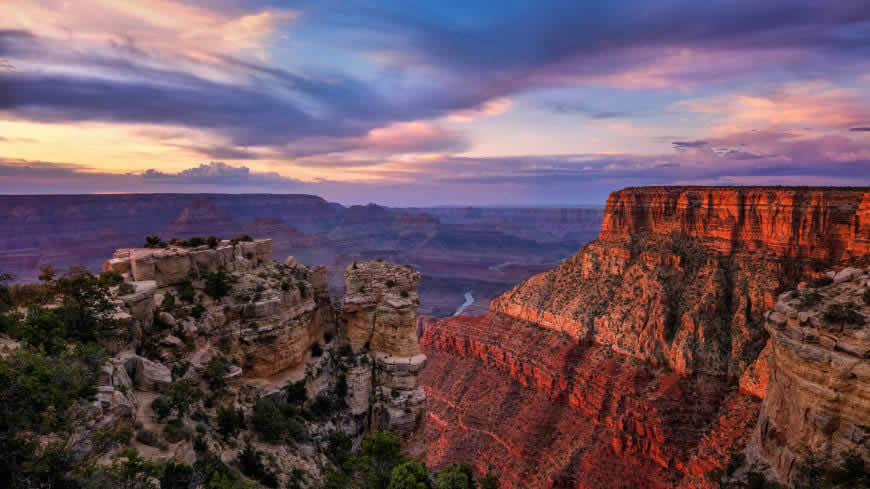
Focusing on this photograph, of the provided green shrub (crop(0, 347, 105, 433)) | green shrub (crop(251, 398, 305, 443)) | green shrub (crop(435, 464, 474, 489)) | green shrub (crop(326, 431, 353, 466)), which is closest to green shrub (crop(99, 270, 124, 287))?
green shrub (crop(0, 347, 105, 433))

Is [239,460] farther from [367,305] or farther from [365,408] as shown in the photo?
[367,305]

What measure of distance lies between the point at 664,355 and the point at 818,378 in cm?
2430

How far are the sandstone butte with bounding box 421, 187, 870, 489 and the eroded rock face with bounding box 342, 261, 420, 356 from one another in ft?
71.0

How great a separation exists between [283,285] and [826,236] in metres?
51.7

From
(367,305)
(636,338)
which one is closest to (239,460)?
(367,305)

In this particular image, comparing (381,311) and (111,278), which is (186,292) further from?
(381,311)

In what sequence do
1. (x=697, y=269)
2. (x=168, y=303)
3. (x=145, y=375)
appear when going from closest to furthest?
1. (x=145, y=375)
2. (x=168, y=303)
3. (x=697, y=269)

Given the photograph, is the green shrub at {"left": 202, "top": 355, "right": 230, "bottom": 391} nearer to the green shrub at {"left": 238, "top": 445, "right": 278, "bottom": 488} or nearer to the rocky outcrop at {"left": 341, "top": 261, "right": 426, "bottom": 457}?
the green shrub at {"left": 238, "top": 445, "right": 278, "bottom": 488}

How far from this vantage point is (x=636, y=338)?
44.3 meters

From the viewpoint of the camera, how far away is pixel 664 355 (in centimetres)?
4166

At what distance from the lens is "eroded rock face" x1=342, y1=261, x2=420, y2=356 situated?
80.4 feet

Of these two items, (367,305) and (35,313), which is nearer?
(35,313)

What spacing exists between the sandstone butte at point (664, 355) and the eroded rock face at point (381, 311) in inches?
852

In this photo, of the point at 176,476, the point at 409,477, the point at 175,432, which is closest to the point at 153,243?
the point at 175,432
